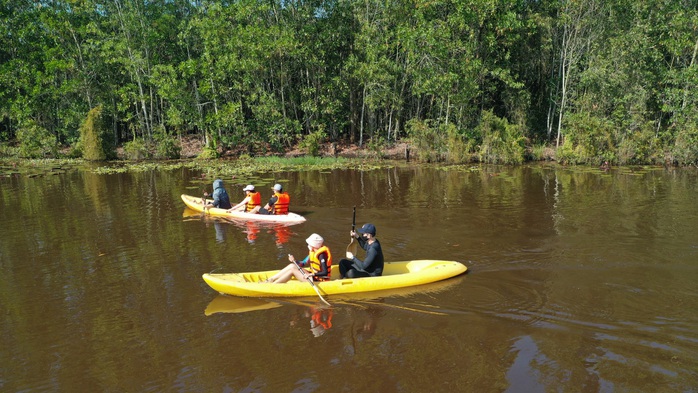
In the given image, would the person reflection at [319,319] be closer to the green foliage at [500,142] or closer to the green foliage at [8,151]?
the green foliage at [500,142]

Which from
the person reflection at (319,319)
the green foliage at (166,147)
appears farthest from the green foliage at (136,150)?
the person reflection at (319,319)

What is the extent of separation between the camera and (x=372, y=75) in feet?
101

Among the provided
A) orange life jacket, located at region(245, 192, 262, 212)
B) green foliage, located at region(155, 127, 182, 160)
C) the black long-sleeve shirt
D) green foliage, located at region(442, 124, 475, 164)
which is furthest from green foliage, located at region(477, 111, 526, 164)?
the black long-sleeve shirt

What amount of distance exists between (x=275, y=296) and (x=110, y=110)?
34.1 metres

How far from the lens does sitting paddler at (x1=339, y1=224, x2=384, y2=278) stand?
8.76 meters

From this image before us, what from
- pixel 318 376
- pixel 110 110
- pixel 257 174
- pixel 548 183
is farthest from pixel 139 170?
pixel 318 376

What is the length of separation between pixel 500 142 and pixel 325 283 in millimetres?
21030

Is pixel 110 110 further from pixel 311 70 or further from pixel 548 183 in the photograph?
pixel 548 183

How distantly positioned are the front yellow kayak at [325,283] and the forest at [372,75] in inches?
770

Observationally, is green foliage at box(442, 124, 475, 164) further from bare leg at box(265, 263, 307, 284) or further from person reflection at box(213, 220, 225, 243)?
bare leg at box(265, 263, 307, 284)

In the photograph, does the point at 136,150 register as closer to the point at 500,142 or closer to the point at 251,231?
the point at 500,142

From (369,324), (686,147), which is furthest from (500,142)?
(369,324)

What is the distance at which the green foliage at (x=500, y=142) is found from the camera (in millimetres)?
26875

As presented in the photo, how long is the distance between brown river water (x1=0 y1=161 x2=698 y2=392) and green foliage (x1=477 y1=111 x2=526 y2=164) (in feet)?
38.6
